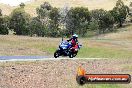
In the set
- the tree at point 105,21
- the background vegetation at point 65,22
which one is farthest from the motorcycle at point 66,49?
the tree at point 105,21

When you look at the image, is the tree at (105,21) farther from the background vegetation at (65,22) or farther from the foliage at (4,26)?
the foliage at (4,26)

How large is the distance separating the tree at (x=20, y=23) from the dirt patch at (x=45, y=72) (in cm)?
9494

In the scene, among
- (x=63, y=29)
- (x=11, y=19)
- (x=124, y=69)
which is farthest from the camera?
(x=63, y=29)

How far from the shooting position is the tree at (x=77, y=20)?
142 m

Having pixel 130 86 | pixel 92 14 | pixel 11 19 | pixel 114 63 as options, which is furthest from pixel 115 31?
pixel 130 86

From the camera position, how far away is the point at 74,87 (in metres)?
23.6

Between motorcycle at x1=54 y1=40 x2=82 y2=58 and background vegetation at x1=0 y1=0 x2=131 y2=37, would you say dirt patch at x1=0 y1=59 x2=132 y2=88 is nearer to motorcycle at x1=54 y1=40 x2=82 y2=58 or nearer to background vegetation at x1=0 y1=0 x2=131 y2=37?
motorcycle at x1=54 y1=40 x2=82 y2=58

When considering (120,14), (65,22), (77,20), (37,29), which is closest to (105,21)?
(120,14)

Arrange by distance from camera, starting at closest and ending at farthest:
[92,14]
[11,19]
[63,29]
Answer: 1. [11,19]
2. [63,29]
3. [92,14]

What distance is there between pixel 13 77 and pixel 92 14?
130m

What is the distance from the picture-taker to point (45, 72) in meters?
26.3

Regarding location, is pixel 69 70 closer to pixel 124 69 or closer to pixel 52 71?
pixel 52 71

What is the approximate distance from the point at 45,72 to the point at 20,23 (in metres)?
103

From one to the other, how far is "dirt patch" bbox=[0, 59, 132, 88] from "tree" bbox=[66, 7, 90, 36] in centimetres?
10896
